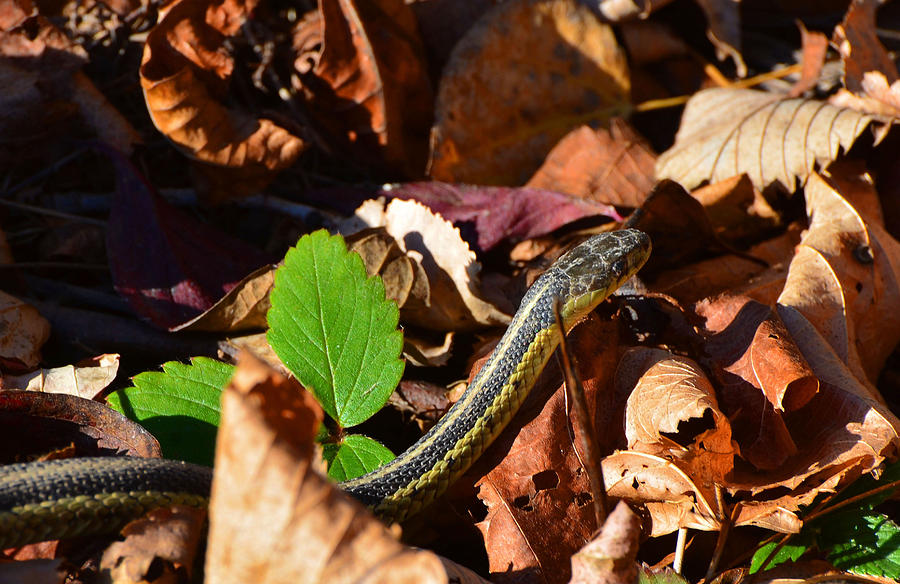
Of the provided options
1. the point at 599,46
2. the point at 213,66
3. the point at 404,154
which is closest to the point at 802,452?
the point at 404,154

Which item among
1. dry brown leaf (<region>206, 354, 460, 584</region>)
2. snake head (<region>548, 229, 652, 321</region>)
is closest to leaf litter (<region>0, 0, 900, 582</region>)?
dry brown leaf (<region>206, 354, 460, 584</region>)

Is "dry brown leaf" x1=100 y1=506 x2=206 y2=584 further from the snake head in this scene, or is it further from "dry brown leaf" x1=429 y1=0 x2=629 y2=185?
"dry brown leaf" x1=429 y1=0 x2=629 y2=185

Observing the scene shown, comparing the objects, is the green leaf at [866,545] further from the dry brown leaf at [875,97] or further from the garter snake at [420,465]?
the dry brown leaf at [875,97]

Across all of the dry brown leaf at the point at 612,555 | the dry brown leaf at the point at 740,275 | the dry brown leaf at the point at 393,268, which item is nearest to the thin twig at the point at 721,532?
the dry brown leaf at the point at 612,555

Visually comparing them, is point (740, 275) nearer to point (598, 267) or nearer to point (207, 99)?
point (598, 267)

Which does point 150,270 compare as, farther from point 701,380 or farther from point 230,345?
point 701,380

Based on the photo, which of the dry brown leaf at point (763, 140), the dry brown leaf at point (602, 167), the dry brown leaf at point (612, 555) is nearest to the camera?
the dry brown leaf at point (612, 555)

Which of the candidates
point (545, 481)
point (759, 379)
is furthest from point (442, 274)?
point (759, 379)
